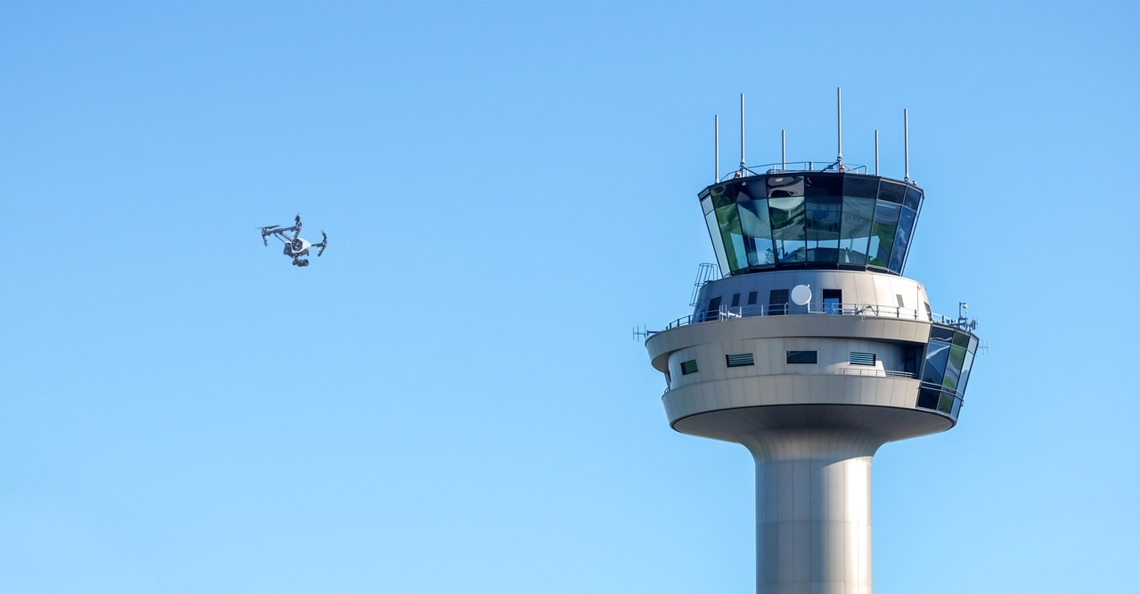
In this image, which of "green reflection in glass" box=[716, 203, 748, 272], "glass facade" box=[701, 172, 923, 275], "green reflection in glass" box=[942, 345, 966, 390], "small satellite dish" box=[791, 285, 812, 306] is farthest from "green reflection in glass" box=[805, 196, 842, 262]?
"green reflection in glass" box=[942, 345, 966, 390]

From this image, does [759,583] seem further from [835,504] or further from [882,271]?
[882,271]

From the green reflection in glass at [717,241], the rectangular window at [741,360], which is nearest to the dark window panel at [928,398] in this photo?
the rectangular window at [741,360]

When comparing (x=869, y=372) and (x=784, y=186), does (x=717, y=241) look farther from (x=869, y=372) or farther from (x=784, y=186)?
(x=869, y=372)

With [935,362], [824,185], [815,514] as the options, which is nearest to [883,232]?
[824,185]

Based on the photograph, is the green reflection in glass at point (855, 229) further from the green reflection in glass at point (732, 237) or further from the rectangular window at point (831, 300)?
the green reflection in glass at point (732, 237)

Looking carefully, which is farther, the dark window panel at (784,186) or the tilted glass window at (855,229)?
the dark window panel at (784,186)

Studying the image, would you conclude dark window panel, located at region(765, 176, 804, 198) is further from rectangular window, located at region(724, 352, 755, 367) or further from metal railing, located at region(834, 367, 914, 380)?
metal railing, located at region(834, 367, 914, 380)

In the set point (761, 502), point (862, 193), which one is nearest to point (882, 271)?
point (862, 193)
